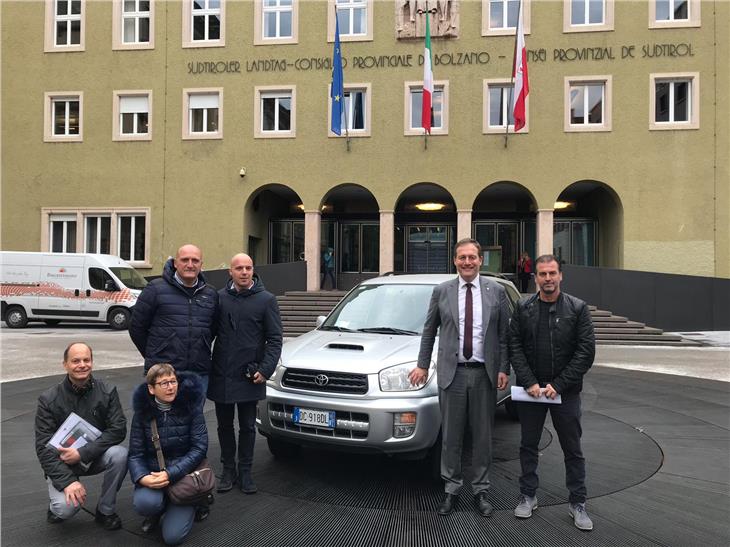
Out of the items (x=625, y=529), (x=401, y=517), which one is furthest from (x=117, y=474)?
(x=625, y=529)

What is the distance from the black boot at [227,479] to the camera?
423 cm

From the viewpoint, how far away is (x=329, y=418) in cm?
419

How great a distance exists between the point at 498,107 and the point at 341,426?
59.2 ft

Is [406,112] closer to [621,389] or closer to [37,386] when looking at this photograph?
[621,389]

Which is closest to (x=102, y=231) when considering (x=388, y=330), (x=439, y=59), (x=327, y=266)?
(x=327, y=266)

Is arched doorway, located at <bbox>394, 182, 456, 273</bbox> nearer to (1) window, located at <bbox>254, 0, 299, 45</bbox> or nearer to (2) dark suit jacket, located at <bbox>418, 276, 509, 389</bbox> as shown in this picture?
(1) window, located at <bbox>254, 0, 299, 45</bbox>

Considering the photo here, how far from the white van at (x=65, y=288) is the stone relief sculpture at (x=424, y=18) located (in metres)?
13.3

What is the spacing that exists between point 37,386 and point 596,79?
1914 cm

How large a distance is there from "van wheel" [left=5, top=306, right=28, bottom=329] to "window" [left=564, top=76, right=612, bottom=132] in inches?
771

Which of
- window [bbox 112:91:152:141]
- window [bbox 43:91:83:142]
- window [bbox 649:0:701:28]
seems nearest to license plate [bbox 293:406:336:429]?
window [bbox 112:91:152:141]

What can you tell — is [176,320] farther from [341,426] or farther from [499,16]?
[499,16]

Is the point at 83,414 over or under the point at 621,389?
over

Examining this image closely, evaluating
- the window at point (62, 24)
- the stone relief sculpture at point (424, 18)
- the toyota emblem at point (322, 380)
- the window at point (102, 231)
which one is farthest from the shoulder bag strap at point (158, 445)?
the window at point (62, 24)

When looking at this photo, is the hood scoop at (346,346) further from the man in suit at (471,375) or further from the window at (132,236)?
the window at (132,236)
